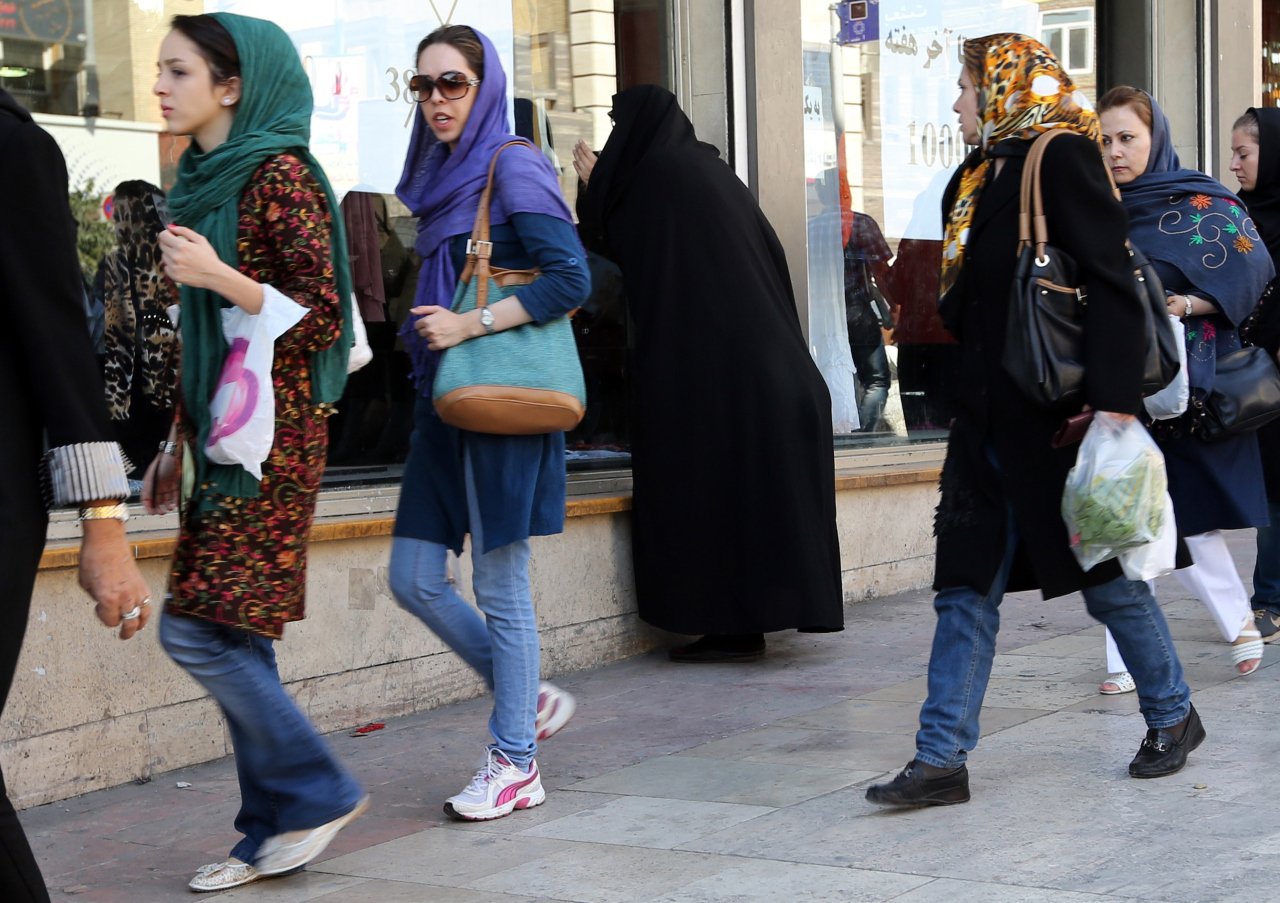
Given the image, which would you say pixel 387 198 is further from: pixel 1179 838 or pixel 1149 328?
pixel 1179 838

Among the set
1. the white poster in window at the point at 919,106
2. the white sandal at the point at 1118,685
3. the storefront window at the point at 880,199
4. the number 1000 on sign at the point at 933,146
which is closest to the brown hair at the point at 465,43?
the white sandal at the point at 1118,685

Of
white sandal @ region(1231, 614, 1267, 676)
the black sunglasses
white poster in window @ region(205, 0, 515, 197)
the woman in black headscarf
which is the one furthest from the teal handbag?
the woman in black headscarf

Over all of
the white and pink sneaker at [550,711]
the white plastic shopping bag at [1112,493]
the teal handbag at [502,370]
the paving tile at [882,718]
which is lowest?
the paving tile at [882,718]

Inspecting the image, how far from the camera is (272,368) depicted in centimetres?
378

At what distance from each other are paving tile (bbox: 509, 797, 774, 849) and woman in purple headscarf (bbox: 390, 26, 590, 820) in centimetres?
19

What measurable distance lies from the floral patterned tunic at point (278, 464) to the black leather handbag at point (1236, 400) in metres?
3.18

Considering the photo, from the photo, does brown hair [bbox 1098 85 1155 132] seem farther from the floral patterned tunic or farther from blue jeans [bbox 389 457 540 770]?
the floral patterned tunic

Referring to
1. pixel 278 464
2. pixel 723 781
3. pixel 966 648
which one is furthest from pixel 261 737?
pixel 966 648

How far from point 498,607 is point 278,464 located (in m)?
0.88

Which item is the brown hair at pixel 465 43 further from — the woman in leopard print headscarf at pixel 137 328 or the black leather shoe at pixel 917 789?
the black leather shoe at pixel 917 789

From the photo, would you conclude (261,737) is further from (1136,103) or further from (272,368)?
(1136,103)

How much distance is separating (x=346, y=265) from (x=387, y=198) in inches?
108

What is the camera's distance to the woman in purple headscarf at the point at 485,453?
→ 441cm

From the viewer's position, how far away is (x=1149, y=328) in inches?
171
